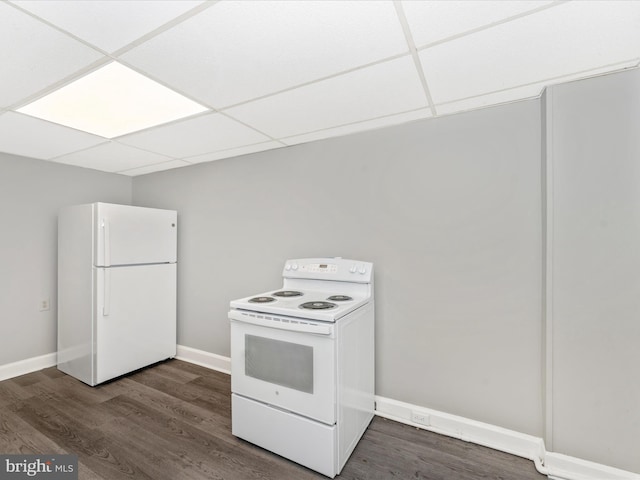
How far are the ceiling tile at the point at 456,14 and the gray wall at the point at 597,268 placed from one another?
0.80 m

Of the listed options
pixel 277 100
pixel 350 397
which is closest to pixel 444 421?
pixel 350 397

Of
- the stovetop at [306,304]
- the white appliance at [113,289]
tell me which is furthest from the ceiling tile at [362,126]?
the white appliance at [113,289]

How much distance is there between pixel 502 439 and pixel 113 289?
3.28m

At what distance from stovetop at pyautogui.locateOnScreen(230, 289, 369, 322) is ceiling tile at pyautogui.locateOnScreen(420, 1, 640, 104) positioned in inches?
53.6

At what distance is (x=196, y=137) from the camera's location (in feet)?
8.17

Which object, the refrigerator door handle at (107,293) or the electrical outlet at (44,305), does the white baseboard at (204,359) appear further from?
the electrical outlet at (44,305)

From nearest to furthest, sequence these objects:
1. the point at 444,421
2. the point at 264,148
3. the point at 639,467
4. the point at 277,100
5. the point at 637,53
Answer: the point at 637,53
the point at 639,467
the point at 277,100
the point at 444,421
the point at 264,148

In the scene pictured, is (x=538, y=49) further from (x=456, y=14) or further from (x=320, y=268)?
(x=320, y=268)

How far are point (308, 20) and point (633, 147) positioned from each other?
1744 mm

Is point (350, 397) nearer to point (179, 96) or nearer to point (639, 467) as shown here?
point (639, 467)

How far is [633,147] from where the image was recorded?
62.6 inches

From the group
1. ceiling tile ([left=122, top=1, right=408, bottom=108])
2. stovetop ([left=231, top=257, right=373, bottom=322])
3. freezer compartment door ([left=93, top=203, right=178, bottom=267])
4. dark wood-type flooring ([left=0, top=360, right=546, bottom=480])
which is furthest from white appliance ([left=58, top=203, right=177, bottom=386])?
ceiling tile ([left=122, top=1, right=408, bottom=108])

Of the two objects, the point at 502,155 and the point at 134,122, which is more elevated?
the point at 134,122

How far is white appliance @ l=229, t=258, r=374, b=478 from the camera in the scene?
171 centimetres
